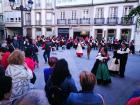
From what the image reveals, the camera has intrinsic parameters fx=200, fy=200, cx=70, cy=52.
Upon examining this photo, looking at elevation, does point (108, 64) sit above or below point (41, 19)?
below

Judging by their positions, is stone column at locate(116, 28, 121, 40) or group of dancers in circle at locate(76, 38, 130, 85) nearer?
group of dancers in circle at locate(76, 38, 130, 85)

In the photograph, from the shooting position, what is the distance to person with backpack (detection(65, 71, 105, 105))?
257cm

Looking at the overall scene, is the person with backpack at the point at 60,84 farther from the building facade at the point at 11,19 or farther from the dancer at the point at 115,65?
the building facade at the point at 11,19

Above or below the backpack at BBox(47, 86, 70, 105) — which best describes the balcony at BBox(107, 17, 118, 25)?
above

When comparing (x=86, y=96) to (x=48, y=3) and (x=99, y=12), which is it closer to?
(x=99, y=12)

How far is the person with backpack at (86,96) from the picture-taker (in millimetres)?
2570

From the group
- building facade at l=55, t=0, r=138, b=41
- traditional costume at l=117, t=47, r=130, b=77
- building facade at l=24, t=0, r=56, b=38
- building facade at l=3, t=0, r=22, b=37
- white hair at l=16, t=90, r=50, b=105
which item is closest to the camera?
white hair at l=16, t=90, r=50, b=105

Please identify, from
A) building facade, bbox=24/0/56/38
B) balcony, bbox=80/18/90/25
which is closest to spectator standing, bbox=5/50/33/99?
balcony, bbox=80/18/90/25

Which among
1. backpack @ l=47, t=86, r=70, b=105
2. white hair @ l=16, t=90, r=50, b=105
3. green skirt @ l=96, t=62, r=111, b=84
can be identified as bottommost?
green skirt @ l=96, t=62, r=111, b=84

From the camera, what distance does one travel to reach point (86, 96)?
260 centimetres

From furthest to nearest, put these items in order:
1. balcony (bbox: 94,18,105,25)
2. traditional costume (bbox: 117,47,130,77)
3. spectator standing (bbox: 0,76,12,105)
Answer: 1. balcony (bbox: 94,18,105,25)
2. traditional costume (bbox: 117,47,130,77)
3. spectator standing (bbox: 0,76,12,105)

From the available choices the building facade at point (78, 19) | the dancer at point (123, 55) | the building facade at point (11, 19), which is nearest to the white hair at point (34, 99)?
the dancer at point (123, 55)

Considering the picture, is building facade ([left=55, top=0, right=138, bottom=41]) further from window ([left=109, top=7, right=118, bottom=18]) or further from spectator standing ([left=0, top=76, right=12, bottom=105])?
spectator standing ([left=0, top=76, right=12, bottom=105])

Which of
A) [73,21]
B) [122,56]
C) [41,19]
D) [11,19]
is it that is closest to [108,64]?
[122,56]
